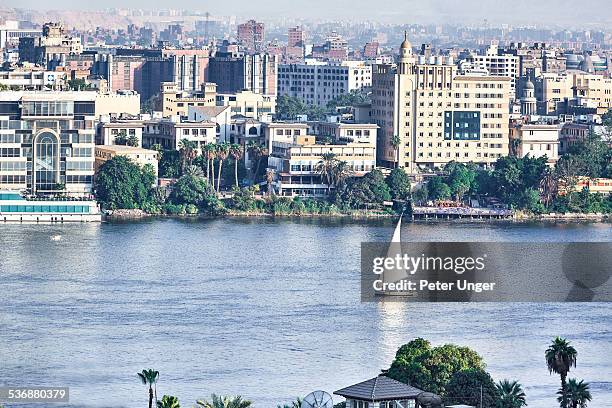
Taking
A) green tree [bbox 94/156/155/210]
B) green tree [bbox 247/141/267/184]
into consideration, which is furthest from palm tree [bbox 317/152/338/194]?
green tree [bbox 94/156/155/210]

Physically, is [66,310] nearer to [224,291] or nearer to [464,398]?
[224,291]

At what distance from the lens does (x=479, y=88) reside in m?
30.8

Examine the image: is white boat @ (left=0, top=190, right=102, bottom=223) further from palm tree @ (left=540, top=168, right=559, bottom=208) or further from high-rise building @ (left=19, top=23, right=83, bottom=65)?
high-rise building @ (left=19, top=23, right=83, bottom=65)

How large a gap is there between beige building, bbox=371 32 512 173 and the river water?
587 cm

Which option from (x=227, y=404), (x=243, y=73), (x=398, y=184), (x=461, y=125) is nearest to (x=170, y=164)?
(x=398, y=184)

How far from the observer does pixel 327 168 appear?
2862 cm

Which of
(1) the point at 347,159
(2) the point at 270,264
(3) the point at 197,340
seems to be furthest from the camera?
(1) the point at 347,159

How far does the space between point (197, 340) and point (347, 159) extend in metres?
12.7

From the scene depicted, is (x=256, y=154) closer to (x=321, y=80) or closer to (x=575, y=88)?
(x=575, y=88)

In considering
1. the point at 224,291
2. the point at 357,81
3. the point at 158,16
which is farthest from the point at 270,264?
the point at 158,16

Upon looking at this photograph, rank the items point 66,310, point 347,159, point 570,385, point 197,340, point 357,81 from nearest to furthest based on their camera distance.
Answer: point 570,385, point 197,340, point 66,310, point 347,159, point 357,81

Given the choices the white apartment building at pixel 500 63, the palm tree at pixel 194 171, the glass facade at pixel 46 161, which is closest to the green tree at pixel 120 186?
the glass facade at pixel 46 161

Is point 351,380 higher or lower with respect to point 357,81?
lower

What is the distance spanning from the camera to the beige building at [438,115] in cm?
3045
